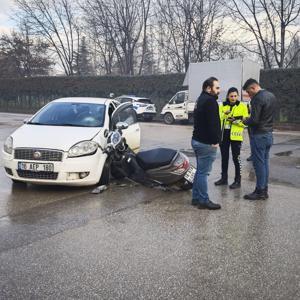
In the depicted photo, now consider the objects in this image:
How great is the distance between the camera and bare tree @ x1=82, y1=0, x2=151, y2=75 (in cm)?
3850

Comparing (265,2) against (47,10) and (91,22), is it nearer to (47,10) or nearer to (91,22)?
(91,22)

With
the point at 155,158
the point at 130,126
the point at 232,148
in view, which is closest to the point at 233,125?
the point at 232,148

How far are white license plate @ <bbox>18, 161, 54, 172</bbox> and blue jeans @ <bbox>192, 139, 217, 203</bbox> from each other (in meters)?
2.31

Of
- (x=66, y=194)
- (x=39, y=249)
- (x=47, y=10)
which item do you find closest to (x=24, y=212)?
(x=66, y=194)

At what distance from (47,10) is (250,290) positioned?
146ft

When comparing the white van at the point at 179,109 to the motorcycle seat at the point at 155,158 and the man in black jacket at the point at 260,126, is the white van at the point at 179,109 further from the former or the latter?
the man in black jacket at the point at 260,126

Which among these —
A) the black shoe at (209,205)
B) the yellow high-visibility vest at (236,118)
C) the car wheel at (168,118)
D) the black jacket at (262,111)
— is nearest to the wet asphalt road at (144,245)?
the black shoe at (209,205)

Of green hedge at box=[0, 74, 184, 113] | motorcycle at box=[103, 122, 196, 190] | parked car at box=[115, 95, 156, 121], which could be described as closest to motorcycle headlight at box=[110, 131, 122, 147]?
motorcycle at box=[103, 122, 196, 190]

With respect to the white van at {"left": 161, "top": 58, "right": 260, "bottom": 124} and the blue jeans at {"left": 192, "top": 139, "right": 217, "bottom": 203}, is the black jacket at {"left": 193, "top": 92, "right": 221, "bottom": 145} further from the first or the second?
the white van at {"left": 161, "top": 58, "right": 260, "bottom": 124}

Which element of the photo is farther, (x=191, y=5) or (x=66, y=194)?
(x=191, y=5)

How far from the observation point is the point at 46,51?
160 feet

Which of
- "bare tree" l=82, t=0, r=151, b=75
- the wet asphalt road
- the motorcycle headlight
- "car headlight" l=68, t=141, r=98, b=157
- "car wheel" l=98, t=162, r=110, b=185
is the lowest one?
the wet asphalt road

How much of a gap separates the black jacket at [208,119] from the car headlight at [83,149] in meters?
2.00

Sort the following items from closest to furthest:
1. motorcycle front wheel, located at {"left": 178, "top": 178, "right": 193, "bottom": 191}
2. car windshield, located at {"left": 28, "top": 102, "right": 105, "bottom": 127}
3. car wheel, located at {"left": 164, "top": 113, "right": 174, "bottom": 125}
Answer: motorcycle front wheel, located at {"left": 178, "top": 178, "right": 193, "bottom": 191}
car windshield, located at {"left": 28, "top": 102, "right": 105, "bottom": 127}
car wheel, located at {"left": 164, "top": 113, "right": 174, "bottom": 125}
